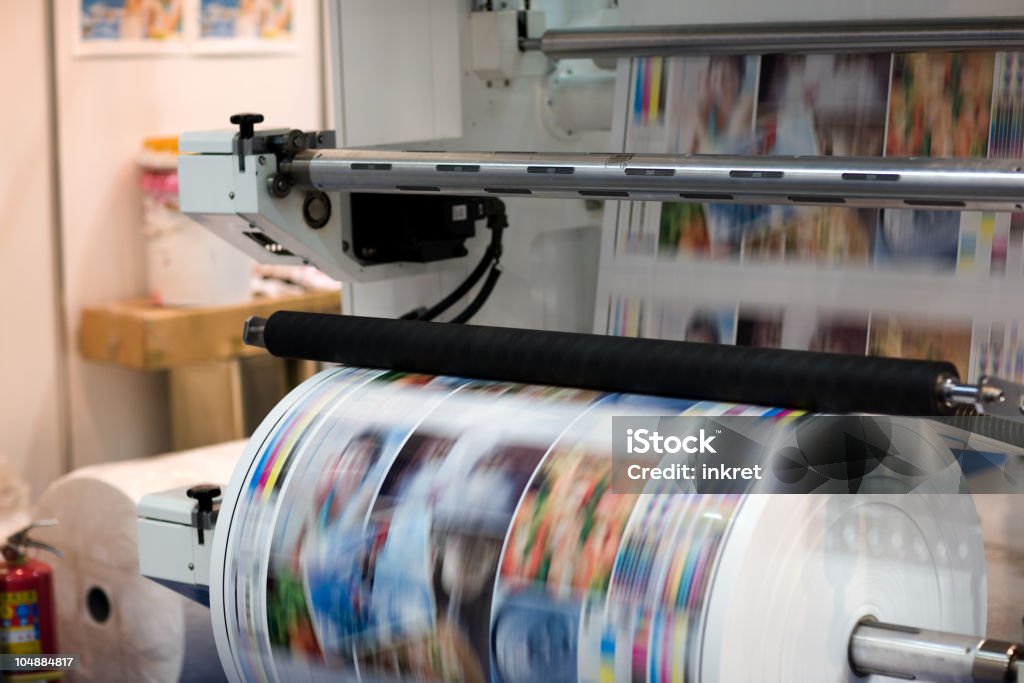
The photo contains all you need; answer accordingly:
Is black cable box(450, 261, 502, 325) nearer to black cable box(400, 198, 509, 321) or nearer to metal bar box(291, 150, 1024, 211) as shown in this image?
black cable box(400, 198, 509, 321)

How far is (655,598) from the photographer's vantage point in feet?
2.95

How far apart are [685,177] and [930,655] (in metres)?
0.40

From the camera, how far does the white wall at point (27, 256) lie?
260 cm

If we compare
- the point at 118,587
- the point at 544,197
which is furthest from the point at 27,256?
the point at 544,197

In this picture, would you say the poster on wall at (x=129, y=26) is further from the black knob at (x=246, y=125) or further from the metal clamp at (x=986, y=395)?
the metal clamp at (x=986, y=395)

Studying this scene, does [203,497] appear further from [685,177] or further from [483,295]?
[685,177]

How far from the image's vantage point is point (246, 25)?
3.02 m

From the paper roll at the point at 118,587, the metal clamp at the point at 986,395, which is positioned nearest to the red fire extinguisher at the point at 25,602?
the paper roll at the point at 118,587

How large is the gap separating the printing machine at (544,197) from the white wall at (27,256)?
1.36 metres

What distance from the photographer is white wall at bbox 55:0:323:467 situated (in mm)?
2705

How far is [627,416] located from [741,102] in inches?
19.6

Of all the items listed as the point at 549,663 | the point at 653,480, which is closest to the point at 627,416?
the point at 653,480

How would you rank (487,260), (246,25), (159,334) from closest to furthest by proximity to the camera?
(487,260), (159,334), (246,25)

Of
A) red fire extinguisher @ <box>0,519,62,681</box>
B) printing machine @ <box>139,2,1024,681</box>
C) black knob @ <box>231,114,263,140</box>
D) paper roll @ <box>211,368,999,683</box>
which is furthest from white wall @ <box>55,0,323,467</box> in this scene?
paper roll @ <box>211,368,999,683</box>
